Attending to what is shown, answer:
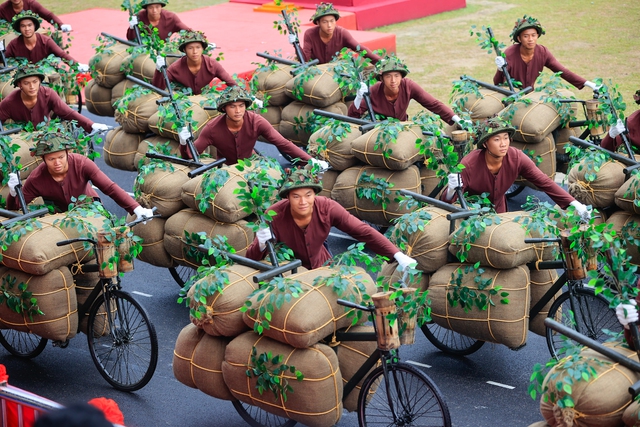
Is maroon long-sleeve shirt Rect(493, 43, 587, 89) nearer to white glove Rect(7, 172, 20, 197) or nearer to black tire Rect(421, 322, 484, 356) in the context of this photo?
black tire Rect(421, 322, 484, 356)

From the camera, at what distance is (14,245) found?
6.84 metres

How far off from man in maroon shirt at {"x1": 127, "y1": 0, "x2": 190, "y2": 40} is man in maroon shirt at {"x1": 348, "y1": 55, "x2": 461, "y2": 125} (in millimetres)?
4367

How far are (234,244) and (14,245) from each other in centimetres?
186

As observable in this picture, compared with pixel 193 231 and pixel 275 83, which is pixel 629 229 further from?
pixel 275 83

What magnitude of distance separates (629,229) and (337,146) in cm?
288

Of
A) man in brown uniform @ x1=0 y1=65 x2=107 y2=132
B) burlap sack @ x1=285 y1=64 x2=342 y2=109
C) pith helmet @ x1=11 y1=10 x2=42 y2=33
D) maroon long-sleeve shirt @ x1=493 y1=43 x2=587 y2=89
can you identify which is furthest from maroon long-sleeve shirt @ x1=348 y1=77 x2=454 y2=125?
pith helmet @ x1=11 y1=10 x2=42 y2=33

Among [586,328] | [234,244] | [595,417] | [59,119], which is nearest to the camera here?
[595,417]

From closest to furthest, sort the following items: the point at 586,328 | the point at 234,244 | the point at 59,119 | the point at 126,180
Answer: the point at 586,328, the point at 234,244, the point at 59,119, the point at 126,180

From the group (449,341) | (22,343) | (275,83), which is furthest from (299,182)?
(275,83)

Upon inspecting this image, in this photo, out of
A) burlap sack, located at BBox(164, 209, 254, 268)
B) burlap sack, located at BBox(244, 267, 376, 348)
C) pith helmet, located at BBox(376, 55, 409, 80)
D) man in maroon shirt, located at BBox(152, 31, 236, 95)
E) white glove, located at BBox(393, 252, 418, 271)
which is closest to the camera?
burlap sack, located at BBox(244, 267, 376, 348)

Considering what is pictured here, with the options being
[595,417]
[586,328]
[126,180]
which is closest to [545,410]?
[595,417]

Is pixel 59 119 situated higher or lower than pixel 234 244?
higher

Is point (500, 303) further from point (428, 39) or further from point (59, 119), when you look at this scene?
point (428, 39)

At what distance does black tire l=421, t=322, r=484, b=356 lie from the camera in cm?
716
